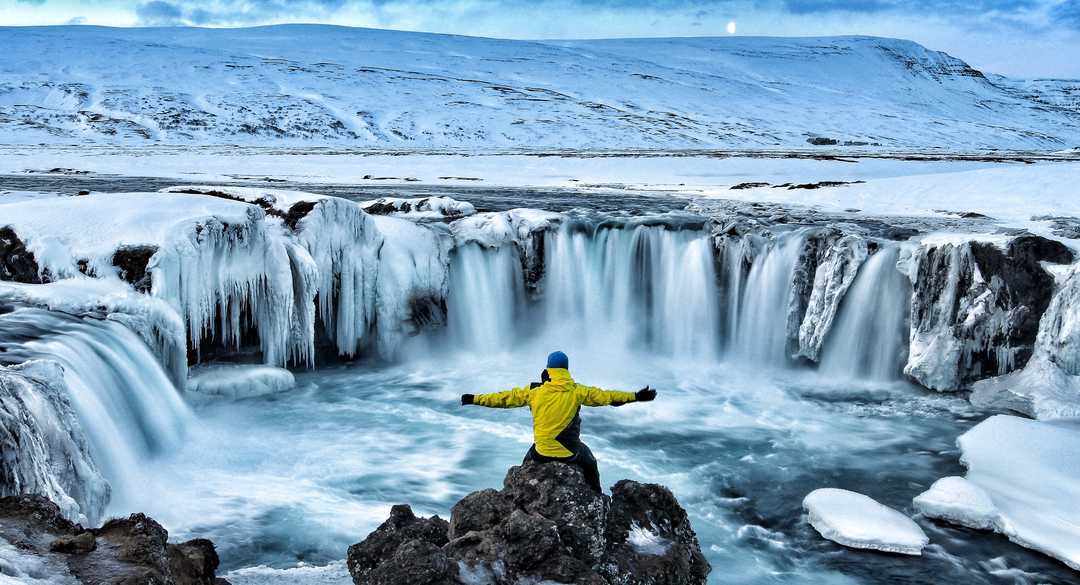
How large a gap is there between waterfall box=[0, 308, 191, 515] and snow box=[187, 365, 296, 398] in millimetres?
1080

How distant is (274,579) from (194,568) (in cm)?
107

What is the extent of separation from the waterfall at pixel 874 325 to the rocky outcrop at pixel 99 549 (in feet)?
34.0

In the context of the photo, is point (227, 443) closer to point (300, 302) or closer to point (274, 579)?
point (300, 302)

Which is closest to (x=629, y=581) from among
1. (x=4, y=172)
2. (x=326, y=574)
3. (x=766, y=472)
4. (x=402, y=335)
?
(x=326, y=574)

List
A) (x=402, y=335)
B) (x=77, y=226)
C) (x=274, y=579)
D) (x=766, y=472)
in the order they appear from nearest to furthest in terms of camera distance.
→ 1. (x=274, y=579)
2. (x=766, y=472)
3. (x=77, y=226)
4. (x=402, y=335)

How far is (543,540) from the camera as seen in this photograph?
181 inches

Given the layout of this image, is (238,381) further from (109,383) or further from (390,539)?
(390,539)

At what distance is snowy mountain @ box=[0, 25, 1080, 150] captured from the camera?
66.1 meters

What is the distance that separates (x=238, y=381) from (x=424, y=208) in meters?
5.81

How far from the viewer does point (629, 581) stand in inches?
187

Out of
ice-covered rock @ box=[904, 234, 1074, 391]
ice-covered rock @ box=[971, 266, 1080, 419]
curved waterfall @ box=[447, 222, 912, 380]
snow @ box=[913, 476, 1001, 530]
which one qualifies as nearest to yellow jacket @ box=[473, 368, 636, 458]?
snow @ box=[913, 476, 1001, 530]

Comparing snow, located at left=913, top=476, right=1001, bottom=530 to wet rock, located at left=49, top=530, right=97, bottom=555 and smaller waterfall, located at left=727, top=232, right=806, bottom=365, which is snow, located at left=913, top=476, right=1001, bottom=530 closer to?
smaller waterfall, located at left=727, top=232, right=806, bottom=365

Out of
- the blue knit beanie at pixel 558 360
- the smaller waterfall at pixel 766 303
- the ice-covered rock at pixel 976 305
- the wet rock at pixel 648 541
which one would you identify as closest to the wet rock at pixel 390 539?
the wet rock at pixel 648 541

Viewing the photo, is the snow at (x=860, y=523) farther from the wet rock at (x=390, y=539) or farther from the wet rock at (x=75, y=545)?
the wet rock at (x=75, y=545)
